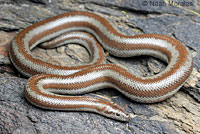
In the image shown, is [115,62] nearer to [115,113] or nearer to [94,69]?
[94,69]

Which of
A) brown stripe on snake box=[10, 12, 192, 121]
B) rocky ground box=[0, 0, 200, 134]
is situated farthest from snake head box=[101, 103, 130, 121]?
rocky ground box=[0, 0, 200, 134]

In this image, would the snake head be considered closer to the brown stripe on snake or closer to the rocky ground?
the brown stripe on snake

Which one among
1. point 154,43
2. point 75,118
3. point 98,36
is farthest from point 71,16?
point 75,118

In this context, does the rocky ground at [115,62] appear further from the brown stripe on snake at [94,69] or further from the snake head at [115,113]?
the brown stripe on snake at [94,69]

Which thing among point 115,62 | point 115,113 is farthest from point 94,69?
point 115,113

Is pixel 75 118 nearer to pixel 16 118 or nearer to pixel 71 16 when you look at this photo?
pixel 16 118

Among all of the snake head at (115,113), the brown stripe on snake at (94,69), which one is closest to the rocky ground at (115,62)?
the snake head at (115,113)
